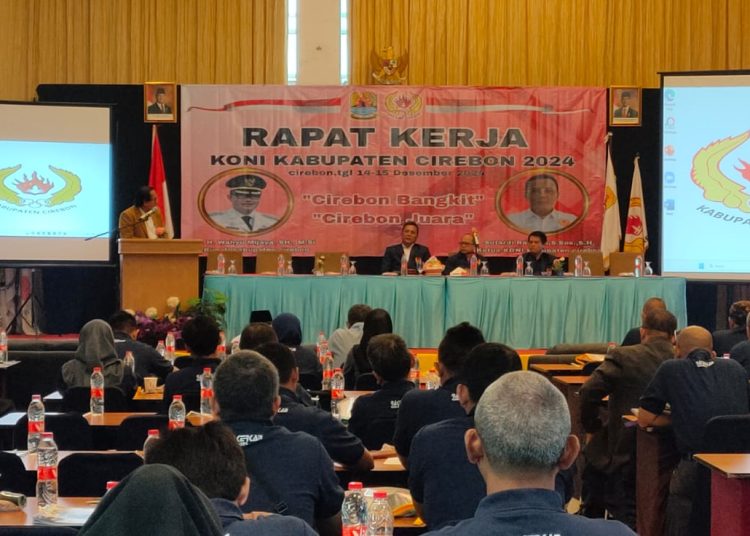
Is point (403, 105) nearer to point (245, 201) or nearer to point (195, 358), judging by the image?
point (245, 201)

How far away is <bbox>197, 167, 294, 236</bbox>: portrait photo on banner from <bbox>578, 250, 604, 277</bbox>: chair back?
340 cm

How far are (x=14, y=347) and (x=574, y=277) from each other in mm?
5223

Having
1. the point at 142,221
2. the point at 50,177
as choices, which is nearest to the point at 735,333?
the point at 142,221

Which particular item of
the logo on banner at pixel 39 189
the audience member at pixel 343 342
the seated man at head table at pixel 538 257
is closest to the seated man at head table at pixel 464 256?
the seated man at head table at pixel 538 257

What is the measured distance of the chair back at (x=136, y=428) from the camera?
505 cm

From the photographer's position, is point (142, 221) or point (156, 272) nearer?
point (156, 272)

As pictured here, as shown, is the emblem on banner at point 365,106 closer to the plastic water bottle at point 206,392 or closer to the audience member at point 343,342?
the audience member at point 343,342

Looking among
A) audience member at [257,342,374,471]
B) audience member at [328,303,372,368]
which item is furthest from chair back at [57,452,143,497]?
audience member at [328,303,372,368]

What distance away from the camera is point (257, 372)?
3428 millimetres

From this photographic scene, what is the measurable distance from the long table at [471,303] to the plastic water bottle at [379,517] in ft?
24.3

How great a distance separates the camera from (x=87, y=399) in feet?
20.5

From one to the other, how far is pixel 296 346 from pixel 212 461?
198 inches

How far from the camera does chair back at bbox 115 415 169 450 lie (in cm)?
505

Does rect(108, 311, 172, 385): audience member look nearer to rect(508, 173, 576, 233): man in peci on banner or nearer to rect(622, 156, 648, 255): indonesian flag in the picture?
rect(508, 173, 576, 233): man in peci on banner
